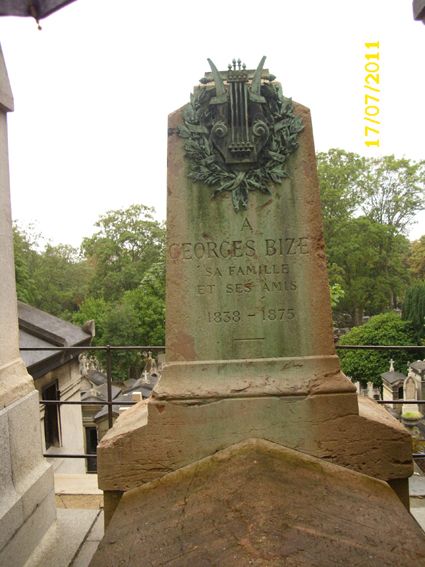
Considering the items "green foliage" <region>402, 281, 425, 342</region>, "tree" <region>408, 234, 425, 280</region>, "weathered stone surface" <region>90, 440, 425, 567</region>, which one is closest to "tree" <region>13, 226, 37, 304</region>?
"green foliage" <region>402, 281, 425, 342</region>

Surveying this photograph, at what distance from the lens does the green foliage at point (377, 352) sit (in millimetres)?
28562

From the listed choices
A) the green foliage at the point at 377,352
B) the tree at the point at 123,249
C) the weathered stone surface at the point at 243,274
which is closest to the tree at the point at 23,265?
the tree at the point at 123,249

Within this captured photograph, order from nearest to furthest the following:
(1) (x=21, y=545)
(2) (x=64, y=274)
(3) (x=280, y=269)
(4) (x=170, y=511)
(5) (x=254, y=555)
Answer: (5) (x=254, y=555) < (4) (x=170, y=511) < (1) (x=21, y=545) < (3) (x=280, y=269) < (2) (x=64, y=274)

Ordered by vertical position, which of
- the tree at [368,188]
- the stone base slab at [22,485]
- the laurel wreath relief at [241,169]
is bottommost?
the stone base slab at [22,485]

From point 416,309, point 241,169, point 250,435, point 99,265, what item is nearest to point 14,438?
point 250,435

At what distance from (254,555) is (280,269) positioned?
1.86 meters

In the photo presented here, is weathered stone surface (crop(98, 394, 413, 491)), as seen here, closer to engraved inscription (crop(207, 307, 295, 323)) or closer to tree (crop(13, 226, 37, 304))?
engraved inscription (crop(207, 307, 295, 323))

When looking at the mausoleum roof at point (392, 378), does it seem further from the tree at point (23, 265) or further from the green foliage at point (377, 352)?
the tree at point (23, 265)

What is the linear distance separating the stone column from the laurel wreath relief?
4.60ft

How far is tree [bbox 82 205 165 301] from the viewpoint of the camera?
41.2 m

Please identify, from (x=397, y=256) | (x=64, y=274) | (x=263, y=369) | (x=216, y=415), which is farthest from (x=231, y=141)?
(x=64, y=274)

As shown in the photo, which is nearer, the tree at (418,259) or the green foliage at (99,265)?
the green foliage at (99,265)

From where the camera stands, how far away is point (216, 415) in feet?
10.9

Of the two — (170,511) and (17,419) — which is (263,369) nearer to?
(170,511)
